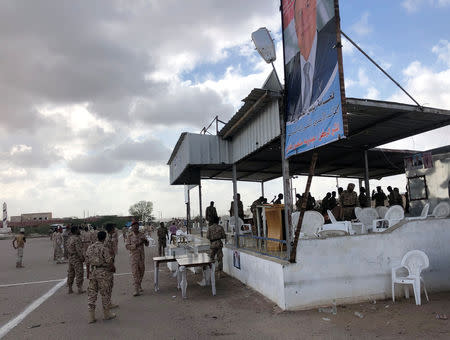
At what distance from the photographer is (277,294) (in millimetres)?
6871

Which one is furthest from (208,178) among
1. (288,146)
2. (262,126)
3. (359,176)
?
(288,146)

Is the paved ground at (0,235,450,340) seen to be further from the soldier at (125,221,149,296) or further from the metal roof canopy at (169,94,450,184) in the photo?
the metal roof canopy at (169,94,450,184)

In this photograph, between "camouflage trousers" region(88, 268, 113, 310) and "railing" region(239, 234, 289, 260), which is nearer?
"camouflage trousers" region(88, 268, 113, 310)

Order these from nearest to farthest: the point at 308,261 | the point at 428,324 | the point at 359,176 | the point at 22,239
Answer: the point at 428,324, the point at 308,261, the point at 22,239, the point at 359,176

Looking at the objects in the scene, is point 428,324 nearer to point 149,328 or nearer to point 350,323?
point 350,323

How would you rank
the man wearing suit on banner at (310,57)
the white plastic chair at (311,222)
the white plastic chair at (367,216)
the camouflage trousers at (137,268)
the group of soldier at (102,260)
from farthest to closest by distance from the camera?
the white plastic chair at (367,216) < the camouflage trousers at (137,268) < the white plastic chair at (311,222) < the group of soldier at (102,260) < the man wearing suit on banner at (310,57)

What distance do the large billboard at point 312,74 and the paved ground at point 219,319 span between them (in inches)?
114

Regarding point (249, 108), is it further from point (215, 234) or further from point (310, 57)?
point (215, 234)

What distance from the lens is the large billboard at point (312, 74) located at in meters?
5.55

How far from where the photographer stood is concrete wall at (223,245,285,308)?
675 cm

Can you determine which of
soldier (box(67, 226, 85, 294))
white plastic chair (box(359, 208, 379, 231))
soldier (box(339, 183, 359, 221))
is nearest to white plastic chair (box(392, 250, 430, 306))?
white plastic chair (box(359, 208, 379, 231))

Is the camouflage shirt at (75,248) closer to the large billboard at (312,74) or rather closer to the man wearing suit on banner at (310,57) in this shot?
the large billboard at (312,74)

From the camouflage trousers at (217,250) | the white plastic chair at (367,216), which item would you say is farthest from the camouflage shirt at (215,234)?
the white plastic chair at (367,216)

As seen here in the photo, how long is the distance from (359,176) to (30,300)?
14933mm
